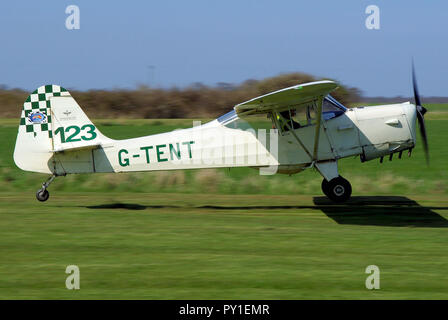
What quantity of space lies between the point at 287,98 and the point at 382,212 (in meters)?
2.96

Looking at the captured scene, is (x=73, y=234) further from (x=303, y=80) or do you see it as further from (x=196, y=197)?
(x=303, y=80)

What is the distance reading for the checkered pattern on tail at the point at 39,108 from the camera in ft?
39.9

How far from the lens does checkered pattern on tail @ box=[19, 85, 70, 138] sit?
12.1 m

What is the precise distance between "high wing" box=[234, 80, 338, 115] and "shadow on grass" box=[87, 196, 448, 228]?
2089 millimetres

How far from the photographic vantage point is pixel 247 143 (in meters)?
12.0

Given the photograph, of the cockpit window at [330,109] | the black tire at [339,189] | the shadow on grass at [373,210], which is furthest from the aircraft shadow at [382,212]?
the cockpit window at [330,109]

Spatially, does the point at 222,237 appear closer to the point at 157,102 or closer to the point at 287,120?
the point at 287,120

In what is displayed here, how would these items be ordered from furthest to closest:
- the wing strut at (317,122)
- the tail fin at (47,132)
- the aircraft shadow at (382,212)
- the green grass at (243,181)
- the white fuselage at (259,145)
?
the green grass at (243,181), the tail fin at (47,132), the white fuselage at (259,145), the wing strut at (317,122), the aircraft shadow at (382,212)

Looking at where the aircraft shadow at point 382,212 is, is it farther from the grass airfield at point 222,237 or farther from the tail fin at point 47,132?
the tail fin at point 47,132

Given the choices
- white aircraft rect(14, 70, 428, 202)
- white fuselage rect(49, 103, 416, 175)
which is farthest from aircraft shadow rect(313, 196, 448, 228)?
white fuselage rect(49, 103, 416, 175)

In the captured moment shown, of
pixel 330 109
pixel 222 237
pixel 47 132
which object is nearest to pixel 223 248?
pixel 222 237

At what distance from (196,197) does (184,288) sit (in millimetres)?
7695

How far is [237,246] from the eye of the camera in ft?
28.1

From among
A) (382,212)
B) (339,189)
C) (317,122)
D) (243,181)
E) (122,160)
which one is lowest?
(382,212)
